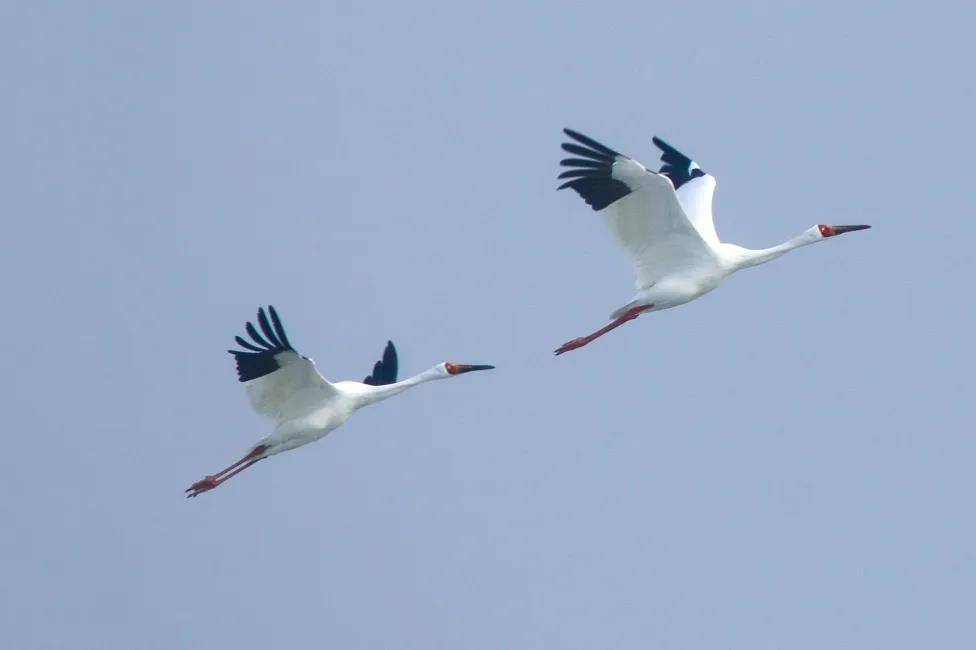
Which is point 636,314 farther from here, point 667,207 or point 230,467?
point 230,467

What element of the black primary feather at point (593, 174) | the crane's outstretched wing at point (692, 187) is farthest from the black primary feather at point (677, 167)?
the black primary feather at point (593, 174)

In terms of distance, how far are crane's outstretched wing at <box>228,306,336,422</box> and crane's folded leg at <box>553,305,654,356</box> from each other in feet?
9.18

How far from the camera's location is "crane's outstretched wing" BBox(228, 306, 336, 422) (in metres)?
25.3

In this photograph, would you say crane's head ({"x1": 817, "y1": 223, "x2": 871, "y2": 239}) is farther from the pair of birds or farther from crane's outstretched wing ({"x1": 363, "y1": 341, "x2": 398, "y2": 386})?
crane's outstretched wing ({"x1": 363, "y1": 341, "x2": 398, "y2": 386})

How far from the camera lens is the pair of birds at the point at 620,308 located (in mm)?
25359

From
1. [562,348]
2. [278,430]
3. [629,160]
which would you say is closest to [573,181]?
[629,160]

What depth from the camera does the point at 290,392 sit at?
2614 centimetres

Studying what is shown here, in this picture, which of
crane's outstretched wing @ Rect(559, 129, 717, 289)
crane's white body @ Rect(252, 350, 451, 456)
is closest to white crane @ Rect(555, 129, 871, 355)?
crane's outstretched wing @ Rect(559, 129, 717, 289)

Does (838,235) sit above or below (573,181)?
below

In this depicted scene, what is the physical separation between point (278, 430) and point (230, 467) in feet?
3.23

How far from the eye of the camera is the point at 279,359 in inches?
1008

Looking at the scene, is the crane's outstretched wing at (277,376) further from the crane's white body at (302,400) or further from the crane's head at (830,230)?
the crane's head at (830,230)

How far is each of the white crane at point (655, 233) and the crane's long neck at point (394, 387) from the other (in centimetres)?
147

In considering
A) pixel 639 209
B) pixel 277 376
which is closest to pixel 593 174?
pixel 639 209
